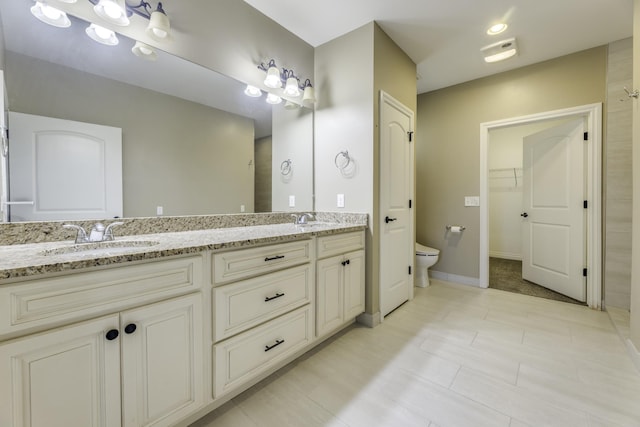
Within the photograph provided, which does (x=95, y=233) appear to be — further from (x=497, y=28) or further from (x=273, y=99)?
(x=497, y=28)

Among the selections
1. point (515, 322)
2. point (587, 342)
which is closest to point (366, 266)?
point (515, 322)

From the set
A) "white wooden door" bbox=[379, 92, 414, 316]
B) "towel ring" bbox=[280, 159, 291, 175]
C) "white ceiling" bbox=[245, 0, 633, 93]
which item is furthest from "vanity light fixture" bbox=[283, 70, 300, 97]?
"white wooden door" bbox=[379, 92, 414, 316]

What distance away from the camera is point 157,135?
1.64 metres

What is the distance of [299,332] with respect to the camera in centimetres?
166

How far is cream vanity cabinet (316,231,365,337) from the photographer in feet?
5.98

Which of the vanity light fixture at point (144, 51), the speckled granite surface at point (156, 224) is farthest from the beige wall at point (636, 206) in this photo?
the vanity light fixture at point (144, 51)

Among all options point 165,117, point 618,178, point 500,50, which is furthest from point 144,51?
point 618,178

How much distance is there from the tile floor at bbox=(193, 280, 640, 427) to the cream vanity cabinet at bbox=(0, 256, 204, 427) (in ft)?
1.27

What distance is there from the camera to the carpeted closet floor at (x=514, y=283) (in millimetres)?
2938

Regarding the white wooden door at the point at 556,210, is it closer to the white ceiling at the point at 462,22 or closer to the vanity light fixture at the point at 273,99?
the white ceiling at the point at 462,22

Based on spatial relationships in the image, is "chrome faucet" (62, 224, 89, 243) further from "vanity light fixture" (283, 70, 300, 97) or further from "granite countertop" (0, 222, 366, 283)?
"vanity light fixture" (283, 70, 300, 97)

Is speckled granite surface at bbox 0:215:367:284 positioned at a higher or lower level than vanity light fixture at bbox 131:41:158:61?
lower

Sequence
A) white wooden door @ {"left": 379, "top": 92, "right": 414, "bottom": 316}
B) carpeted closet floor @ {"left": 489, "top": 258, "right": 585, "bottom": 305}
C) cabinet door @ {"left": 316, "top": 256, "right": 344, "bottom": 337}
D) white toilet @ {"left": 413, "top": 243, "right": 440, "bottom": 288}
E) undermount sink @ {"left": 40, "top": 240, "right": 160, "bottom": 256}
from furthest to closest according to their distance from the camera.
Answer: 1. white toilet @ {"left": 413, "top": 243, "right": 440, "bottom": 288}
2. carpeted closet floor @ {"left": 489, "top": 258, "right": 585, "bottom": 305}
3. white wooden door @ {"left": 379, "top": 92, "right": 414, "bottom": 316}
4. cabinet door @ {"left": 316, "top": 256, "right": 344, "bottom": 337}
5. undermount sink @ {"left": 40, "top": 240, "right": 160, "bottom": 256}

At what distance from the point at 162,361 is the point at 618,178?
Result: 12.1ft
